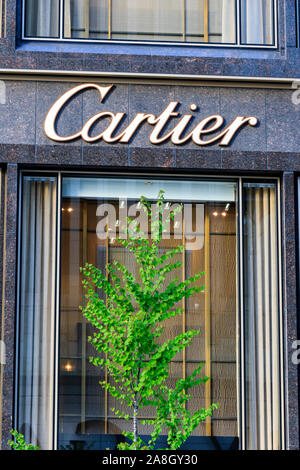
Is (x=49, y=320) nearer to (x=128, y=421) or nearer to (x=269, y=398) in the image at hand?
(x=128, y=421)

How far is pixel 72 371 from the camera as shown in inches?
496

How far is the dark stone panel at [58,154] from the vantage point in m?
12.7

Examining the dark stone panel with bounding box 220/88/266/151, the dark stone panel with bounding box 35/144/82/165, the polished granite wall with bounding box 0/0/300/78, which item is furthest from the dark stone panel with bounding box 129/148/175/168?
the polished granite wall with bounding box 0/0/300/78

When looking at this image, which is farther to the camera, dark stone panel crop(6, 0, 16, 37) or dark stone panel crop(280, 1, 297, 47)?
dark stone panel crop(280, 1, 297, 47)

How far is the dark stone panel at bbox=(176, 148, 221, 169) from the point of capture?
12844mm

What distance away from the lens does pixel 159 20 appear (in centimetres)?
1347

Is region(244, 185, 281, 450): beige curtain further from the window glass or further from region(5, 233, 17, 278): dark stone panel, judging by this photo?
region(5, 233, 17, 278): dark stone panel

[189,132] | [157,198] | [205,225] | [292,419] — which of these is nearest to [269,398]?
[292,419]

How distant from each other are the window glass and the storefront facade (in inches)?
1.0

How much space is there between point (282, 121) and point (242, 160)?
3.40ft

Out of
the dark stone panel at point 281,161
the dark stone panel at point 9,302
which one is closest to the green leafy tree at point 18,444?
the dark stone panel at point 9,302

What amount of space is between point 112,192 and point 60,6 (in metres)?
3.63
